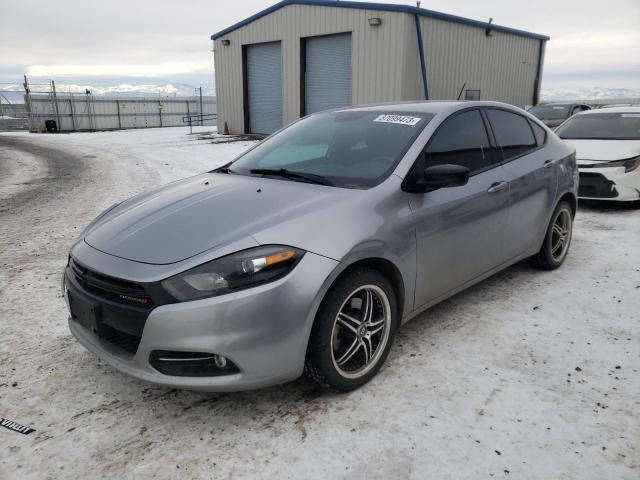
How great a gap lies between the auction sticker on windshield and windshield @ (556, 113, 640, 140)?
18.2ft

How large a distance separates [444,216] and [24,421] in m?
2.58

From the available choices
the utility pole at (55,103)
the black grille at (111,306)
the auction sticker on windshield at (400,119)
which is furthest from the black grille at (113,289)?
the utility pole at (55,103)

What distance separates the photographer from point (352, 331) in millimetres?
2779

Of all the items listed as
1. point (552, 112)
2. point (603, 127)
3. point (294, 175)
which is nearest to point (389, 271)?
point (294, 175)

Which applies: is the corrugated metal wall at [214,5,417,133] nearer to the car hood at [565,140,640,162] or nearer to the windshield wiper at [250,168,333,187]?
the car hood at [565,140,640,162]

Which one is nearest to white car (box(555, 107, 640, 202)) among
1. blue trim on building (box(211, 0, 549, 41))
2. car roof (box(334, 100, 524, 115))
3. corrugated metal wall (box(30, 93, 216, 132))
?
car roof (box(334, 100, 524, 115))

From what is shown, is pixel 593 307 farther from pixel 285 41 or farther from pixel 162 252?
pixel 285 41

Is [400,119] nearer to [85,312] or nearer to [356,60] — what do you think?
[85,312]

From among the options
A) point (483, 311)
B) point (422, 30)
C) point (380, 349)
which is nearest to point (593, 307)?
point (483, 311)

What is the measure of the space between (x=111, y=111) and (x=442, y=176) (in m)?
32.8

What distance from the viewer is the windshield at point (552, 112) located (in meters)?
14.0

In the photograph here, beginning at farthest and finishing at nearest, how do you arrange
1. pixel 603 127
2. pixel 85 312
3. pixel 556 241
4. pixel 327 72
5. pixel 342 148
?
1. pixel 327 72
2. pixel 603 127
3. pixel 556 241
4. pixel 342 148
5. pixel 85 312

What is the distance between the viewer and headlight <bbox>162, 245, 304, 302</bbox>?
7.69 feet

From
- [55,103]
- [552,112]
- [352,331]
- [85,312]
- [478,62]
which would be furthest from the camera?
[55,103]
